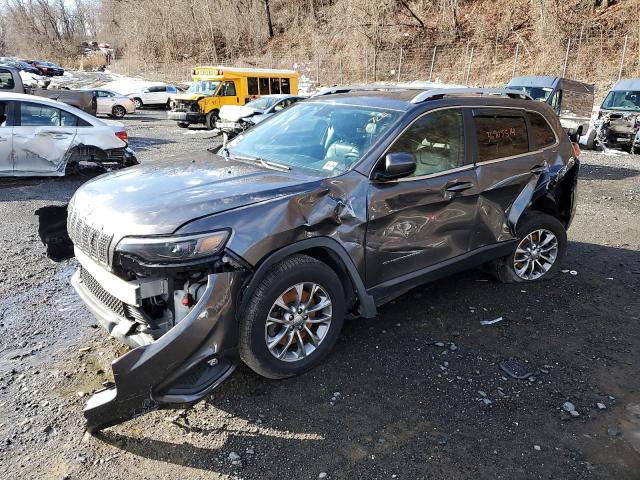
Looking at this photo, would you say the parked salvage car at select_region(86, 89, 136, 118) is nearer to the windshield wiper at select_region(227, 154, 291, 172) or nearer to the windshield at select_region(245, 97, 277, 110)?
the windshield at select_region(245, 97, 277, 110)

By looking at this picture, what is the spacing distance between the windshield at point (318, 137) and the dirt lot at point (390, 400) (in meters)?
1.41

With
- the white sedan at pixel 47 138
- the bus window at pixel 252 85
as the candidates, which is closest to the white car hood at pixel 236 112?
the bus window at pixel 252 85

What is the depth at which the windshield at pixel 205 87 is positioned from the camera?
68.0 ft

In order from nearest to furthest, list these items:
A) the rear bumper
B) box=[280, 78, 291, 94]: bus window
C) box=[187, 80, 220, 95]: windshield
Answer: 1. the rear bumper
2. box=[187, 80, 220, 95]: windshield
3. box=[280, 78, 291, 94]: bus window

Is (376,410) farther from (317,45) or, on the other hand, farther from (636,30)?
(317,45)

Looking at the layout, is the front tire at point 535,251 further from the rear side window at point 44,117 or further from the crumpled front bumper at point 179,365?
the rear side window at point 44,117

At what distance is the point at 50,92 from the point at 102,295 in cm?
1413

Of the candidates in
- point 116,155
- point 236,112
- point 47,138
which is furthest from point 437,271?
point 236,112

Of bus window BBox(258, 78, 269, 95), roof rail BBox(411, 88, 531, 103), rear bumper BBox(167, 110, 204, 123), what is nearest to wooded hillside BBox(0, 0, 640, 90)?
bus window BBox(258, 78, 269, 95)

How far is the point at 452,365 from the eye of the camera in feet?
11.6

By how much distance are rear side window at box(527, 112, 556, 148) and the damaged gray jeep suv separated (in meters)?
0.02

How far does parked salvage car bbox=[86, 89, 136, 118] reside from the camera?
23.6m

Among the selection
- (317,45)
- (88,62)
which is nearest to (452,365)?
(317,45)

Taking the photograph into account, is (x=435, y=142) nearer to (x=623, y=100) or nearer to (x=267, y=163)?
(x=267, y=163)
